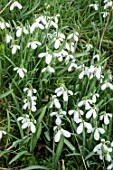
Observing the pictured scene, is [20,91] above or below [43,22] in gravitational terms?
below

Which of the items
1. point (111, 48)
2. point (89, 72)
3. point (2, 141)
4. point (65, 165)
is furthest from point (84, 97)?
point (111, 48)

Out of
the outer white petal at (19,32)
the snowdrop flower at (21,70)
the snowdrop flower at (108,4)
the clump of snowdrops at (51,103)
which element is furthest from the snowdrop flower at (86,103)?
the snowdrop flower at (108,4)

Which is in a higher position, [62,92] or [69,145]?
[62,92]

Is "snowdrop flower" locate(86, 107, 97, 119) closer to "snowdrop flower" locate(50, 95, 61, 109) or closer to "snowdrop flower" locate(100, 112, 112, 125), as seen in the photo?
"snowdrop flower" locate(100, 112, 112, 125)

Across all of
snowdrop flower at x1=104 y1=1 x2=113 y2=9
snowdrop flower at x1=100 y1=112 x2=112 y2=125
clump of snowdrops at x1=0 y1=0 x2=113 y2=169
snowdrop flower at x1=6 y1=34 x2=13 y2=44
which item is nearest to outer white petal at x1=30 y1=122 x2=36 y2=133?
clump of snowdrops at x1=0 y1=0 x2=113 y2=169

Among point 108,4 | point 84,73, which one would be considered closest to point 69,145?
point 84,73

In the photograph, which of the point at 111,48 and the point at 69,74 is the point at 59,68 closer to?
the point at 69,74

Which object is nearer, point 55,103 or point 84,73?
point 55,103

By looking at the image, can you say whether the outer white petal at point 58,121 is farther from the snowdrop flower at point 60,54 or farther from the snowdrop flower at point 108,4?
the snowdrop flower at point 108,4

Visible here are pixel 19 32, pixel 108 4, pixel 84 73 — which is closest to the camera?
pixel 84 73

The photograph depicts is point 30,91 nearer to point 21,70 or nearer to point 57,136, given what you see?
point 21,70

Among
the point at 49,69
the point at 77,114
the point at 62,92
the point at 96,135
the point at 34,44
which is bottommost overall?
the point at 96,135
